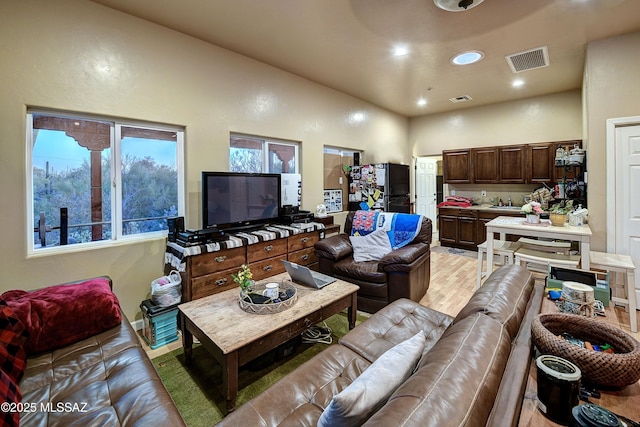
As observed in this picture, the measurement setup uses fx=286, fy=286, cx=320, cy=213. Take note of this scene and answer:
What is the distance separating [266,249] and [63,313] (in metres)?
1.79

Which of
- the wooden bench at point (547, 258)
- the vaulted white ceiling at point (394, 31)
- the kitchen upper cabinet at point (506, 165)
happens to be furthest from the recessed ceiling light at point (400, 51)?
the kitchen upper cabinet at point (506, 165)

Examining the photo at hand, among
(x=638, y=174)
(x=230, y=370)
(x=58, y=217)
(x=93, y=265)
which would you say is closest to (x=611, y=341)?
(x=230, y=370)

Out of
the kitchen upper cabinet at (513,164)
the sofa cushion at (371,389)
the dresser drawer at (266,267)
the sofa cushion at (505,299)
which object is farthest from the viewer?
the kitchen upper cabinet at (513,164)

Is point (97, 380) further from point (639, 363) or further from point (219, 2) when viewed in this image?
point (219, 2)

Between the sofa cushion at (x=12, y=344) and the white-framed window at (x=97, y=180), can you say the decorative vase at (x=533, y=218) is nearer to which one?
the white-framed window at (x=97, y=180)

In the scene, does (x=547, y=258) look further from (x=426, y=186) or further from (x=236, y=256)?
(x=426, y=186)

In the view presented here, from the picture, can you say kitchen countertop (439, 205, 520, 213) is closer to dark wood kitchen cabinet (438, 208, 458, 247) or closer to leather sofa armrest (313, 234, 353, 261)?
dark wood kitchen cabinet (438, 208, 458, 247)

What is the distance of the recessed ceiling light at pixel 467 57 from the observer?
351 centimetres

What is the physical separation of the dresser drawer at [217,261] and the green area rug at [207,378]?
653mm

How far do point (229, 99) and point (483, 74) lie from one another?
143 inches

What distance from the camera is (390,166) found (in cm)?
506

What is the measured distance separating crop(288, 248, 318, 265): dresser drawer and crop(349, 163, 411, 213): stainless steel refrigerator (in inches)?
68.6

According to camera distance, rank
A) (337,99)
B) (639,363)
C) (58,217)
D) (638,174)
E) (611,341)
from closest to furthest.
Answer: (639,363) → (611,341) → (58,217) → (638,174) → (337,99)

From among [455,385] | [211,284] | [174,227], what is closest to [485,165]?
[211,284]
